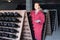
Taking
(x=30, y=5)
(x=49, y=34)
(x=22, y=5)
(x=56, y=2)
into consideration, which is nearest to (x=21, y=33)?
(x=49, y=34)

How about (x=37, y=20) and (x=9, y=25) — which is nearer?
(x=37, y=20)

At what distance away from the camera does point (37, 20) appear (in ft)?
15.5

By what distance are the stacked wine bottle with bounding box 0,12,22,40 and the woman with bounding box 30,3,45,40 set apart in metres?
0.44

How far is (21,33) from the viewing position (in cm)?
506

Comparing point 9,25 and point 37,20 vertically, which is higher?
point 37,20

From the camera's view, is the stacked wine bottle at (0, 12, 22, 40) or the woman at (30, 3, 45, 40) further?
the stacked wine bottle at (0, 12, 22, 40)

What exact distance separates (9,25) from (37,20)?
833 millimetres

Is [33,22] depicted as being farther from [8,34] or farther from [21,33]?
[8,34]

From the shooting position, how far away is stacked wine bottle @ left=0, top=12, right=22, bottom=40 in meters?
5.08

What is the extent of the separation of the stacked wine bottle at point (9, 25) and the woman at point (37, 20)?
1.43 ft

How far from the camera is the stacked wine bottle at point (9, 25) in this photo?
16.7 ft

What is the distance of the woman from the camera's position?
4715mm

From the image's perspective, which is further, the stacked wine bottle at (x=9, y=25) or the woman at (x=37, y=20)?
the stacked wine bottle at (x=9, y=25)

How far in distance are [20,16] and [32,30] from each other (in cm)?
44
